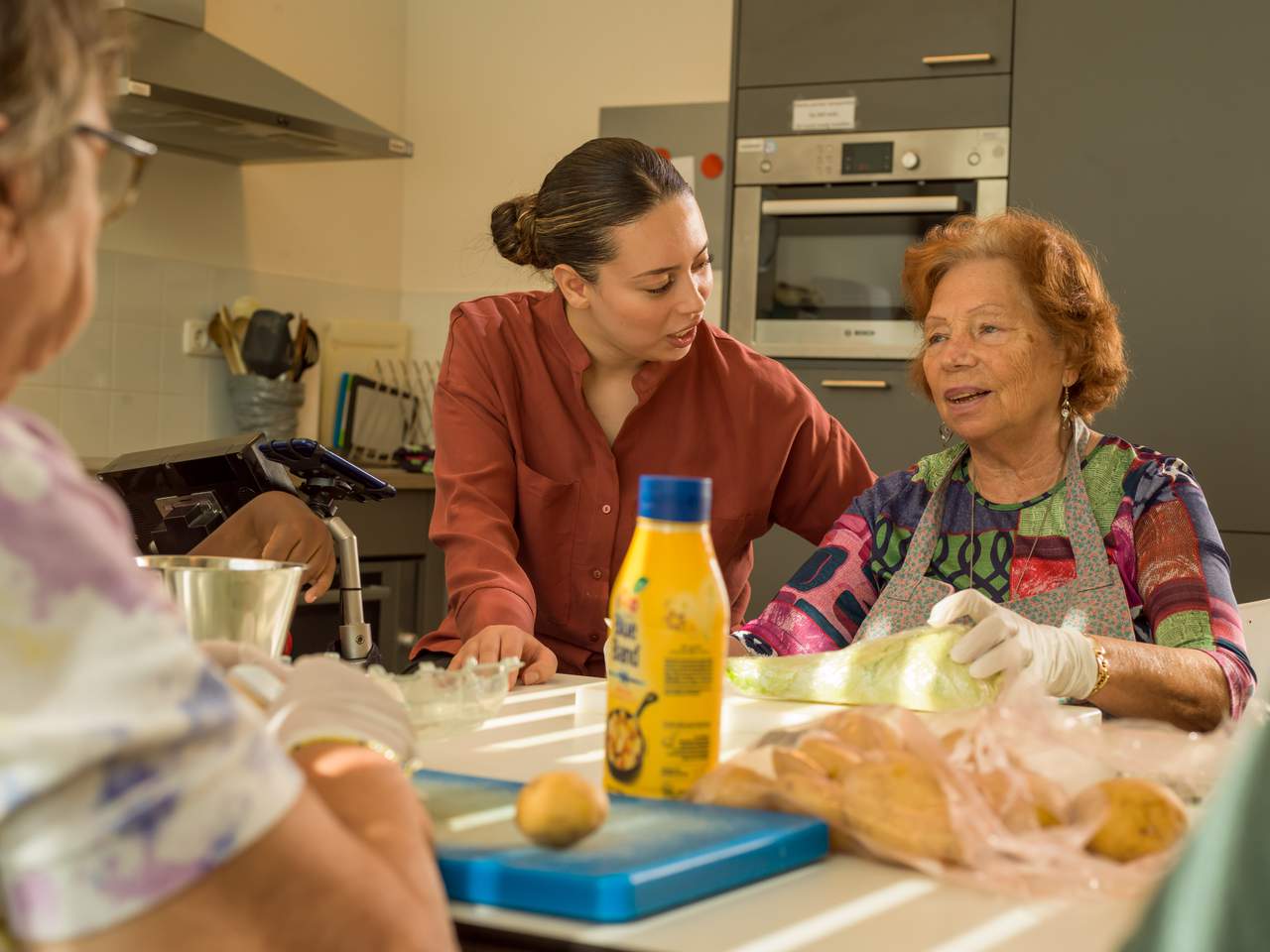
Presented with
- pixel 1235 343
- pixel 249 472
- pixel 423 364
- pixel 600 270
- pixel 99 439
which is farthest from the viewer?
pixel 423 364

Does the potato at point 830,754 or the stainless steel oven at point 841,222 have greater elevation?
the stainless steel oven at point 841,222

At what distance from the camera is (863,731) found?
87 centimetres

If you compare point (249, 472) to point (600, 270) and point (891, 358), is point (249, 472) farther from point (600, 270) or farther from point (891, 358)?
point (891, 358)

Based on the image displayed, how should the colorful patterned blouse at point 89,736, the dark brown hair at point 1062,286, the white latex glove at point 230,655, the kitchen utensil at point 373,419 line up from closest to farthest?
the colorful patterned blouse at point 89,736
the white latex glove at point 230,655
the dark brown hair at point 1062,286
the kitchen utensil at point 373,419

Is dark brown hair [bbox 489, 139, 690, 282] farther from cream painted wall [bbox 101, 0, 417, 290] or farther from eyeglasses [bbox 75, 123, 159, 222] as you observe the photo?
cream painted wall [bbox 101, 0, 417, 290]

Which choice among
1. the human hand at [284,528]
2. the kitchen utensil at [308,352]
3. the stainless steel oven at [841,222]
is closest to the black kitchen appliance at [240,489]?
the human hand at [284,528]

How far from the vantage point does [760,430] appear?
2.12 metres

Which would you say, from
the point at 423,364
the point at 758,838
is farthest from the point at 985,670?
the point at 423,364

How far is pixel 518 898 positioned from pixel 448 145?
3.86 metres

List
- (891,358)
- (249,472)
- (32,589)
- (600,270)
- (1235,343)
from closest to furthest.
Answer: (32,589)
(249,472)
(600,270)
(1235,343)
(891,358)

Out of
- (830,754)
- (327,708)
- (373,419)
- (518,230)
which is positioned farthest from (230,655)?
(373,419)

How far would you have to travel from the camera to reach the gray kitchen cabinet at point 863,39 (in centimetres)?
314

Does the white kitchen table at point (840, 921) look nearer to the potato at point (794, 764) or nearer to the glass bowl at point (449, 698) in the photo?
the potato at point (794, 764)

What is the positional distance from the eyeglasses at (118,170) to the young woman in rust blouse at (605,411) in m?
1.31
